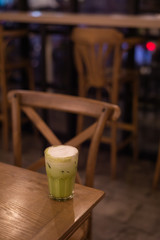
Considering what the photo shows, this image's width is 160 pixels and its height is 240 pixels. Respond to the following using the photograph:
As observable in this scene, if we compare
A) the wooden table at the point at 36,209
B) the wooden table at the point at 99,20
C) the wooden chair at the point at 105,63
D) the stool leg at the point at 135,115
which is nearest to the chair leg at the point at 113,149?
the wooden chair at the point at 105,63

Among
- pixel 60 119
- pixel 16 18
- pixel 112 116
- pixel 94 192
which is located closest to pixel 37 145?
pixel 60 119

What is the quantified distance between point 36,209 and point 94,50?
1760 millimetres

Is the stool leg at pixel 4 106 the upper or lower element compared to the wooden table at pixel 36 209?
lower

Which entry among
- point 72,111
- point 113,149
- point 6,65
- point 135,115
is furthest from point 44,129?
point 6,65

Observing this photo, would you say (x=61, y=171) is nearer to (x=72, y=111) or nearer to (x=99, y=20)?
(x=72, y=111)

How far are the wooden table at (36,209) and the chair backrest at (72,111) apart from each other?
28 cm

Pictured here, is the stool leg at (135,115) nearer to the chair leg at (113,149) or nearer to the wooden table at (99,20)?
the chair leg at (113,149)

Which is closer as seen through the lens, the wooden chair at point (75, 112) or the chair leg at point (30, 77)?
the wooden chair at point (75, 112)

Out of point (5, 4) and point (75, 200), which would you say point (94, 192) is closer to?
point (75, 200)

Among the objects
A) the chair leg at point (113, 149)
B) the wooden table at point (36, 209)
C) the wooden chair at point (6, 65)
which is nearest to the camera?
the wooden table at point (36, 209)

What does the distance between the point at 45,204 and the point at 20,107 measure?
67 centimetres

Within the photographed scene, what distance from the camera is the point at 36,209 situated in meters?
0.85

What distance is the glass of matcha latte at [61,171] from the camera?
0.88 meters

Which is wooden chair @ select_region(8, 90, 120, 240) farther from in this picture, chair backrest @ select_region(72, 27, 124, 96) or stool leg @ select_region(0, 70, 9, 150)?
stool leg @ select_region(0, 70, 9, 150)
